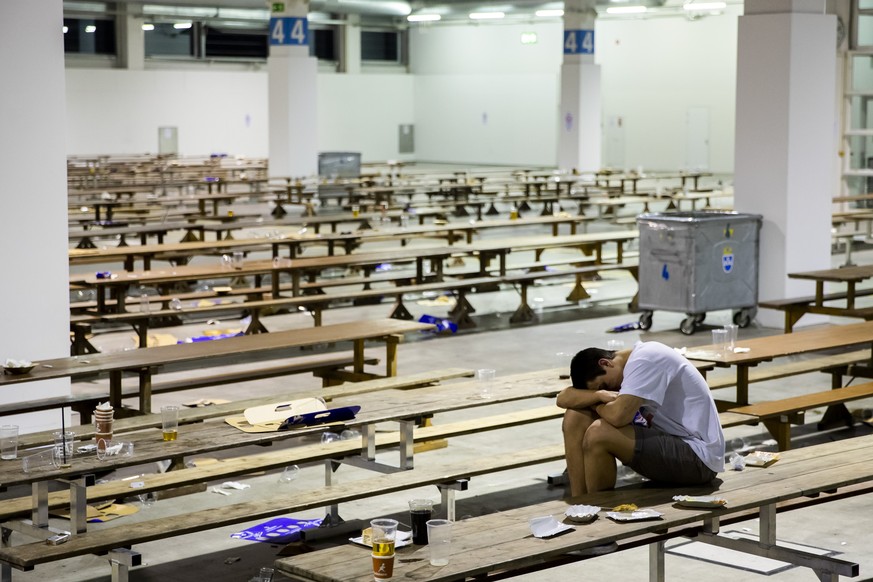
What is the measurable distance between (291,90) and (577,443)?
18.4m

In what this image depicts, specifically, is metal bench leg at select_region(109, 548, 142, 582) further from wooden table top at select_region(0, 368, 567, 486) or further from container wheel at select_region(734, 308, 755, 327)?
container wheel at select_region(734, 308, 755, 327)

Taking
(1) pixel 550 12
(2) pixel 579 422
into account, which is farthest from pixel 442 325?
(1) pixel 550 12

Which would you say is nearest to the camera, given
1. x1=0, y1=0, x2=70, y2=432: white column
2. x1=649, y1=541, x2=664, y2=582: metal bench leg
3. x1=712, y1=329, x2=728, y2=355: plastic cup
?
x1=649, y1=541, x2=664, y2=582: metal bench leg

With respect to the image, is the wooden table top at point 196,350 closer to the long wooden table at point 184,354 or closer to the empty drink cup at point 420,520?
the long wooden table at point 184,354

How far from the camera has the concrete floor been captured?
568cm

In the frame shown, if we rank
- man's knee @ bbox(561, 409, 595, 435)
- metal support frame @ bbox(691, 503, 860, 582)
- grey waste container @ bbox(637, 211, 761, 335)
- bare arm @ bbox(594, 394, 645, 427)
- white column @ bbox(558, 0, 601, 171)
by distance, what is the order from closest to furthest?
metal support frame @ bbox(691, 503, 860, 582)
bare arm @ bbox(594, 394, 645, 427)
man's knee @ bbox(561, 409, 595, 435)
grey waste container @ bbox(637, 211, 761, 335)
white column @ bbox(558, 0, 601, 171)

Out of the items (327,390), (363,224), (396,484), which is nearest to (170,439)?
(396,484)

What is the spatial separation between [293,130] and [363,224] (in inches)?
213

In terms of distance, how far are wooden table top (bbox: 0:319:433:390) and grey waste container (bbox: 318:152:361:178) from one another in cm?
1796

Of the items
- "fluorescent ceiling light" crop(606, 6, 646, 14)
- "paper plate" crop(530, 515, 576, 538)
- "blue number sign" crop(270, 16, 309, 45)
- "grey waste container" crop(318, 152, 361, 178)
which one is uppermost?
"fluorescent ceiling light" crop(606, 6, 646, 14)

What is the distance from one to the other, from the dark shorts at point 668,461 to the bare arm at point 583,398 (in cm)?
21

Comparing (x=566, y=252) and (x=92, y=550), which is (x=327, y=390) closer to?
(x=92, y=550)

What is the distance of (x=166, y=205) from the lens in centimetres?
1970


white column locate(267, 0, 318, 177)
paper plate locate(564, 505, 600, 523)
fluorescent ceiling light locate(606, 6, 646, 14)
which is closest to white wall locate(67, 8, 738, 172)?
fluorescent ceiling light locate(606, 6, 646, 14)
